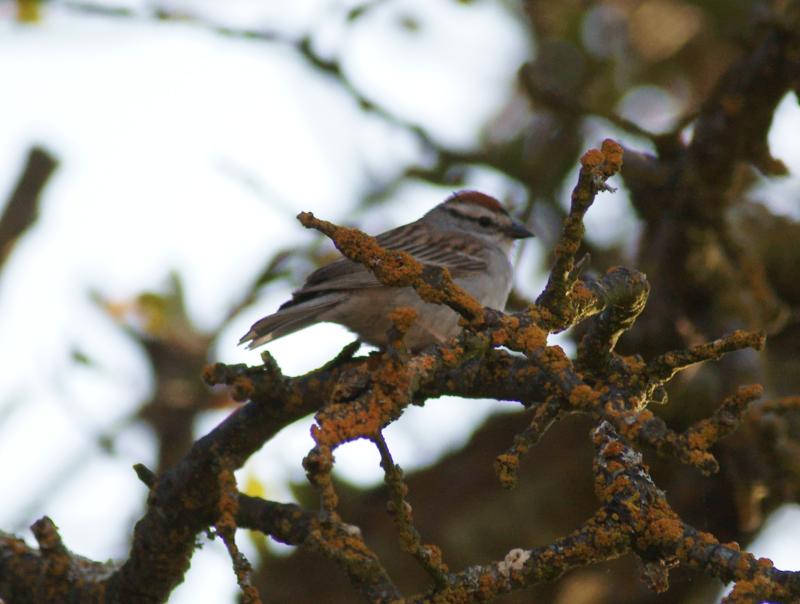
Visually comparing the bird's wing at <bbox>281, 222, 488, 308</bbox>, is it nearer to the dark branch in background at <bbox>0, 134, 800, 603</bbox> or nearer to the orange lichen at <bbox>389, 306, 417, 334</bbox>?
the dark branch in background at <bbox>0, 134, 800, 603</bbox>

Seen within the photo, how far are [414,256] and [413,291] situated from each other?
100 centimetres

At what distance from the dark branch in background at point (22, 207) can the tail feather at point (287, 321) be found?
4.01ft

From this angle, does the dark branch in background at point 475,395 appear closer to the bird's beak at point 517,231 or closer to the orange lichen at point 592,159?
the orange lichen at point 592,159

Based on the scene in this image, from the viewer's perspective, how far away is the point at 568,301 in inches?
115

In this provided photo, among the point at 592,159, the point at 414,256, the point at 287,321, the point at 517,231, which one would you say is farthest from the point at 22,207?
the point at 592,159

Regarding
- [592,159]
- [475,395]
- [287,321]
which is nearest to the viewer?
[592,159]

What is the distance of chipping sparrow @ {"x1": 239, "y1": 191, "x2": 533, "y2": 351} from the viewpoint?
207 inches

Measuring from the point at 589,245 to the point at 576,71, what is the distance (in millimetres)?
1242

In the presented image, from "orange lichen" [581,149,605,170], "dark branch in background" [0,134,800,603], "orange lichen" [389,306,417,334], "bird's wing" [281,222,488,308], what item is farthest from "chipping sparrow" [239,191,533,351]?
"orange lichen" [581,149,605,170]

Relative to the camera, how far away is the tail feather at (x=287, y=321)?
482 cm

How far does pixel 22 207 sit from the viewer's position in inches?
209

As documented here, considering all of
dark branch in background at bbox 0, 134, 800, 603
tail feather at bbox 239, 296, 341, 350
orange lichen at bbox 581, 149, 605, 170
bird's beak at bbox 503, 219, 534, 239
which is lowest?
dark branch in background at bbox 0, 134, 800, 603

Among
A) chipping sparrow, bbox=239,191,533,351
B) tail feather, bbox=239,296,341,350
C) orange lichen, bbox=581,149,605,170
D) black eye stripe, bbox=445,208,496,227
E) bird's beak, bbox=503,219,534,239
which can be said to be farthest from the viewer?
black eye stripe, bbox=445,208,496,227

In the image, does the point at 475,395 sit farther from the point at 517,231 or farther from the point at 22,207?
the point at 517,231
